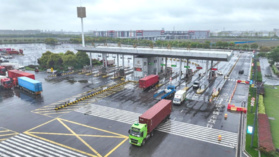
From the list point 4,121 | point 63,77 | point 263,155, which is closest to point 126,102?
point 4,121

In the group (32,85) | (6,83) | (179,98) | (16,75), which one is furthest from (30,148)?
(16,75)

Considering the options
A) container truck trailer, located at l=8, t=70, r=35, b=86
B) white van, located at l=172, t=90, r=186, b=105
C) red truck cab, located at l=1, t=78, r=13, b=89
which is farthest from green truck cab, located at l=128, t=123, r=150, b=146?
red truck cab, located at l=1, t=78, r=13, b=89

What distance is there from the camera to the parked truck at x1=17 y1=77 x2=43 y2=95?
164 feet

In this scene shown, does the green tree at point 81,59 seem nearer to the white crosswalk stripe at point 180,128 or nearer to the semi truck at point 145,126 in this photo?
the white crosswalk stripe at point 180,128

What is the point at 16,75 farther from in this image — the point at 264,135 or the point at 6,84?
the point at 264,135

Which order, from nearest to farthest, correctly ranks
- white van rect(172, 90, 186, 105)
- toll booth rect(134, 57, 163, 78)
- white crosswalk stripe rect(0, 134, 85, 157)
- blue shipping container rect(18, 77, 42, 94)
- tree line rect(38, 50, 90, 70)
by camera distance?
white crosswalk stripe rect(0, 134, 85, 157)
white van rect(172, 90, 186, 105)
blue shipping container rect(18, 77, 42, 94)
toll booth rect(134, 57, 163, 78)
tree line rect(38, 50, 90, 70)

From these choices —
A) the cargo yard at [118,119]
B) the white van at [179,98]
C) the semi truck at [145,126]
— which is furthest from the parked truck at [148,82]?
the semi truck at [145,126]

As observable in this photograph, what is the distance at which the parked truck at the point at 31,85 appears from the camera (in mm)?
50125

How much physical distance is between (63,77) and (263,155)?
6683 cm

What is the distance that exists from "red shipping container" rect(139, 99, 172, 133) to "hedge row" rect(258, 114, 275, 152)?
592 inches

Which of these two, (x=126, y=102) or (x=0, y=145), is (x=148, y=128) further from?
(x=0, y=145)

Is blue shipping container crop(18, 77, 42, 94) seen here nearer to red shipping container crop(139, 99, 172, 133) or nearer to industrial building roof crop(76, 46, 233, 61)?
industrial building roof crop(76, 46, 233, 61)

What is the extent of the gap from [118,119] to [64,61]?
57127 mm

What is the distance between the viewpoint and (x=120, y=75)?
7262 centimetres
